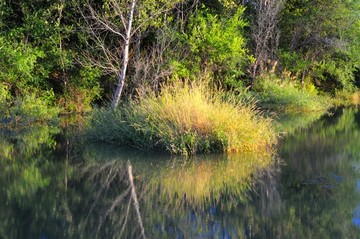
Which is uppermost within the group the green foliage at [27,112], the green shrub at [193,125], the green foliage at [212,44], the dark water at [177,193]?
the green foliage at [212,44]

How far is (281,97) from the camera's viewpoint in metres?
27.1

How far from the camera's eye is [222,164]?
12.1m

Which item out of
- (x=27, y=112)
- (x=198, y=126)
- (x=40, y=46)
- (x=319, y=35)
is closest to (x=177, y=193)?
(x=198, y=126)

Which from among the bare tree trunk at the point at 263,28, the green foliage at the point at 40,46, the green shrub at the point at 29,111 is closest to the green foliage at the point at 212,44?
the bare tree trunk at the point at 263,28

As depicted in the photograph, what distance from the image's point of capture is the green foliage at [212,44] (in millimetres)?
24594

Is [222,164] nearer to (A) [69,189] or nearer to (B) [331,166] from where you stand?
(B) [331,166]

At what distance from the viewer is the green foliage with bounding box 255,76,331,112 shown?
26.9 metres

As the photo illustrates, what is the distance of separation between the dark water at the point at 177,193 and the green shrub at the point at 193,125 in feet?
1.54

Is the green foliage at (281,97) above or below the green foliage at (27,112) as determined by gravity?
above

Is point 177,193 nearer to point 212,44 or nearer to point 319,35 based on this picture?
point 212,44

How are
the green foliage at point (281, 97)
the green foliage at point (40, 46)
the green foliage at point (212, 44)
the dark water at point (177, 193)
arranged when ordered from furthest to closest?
1. the green foliage at point (281, 97)
2. the green foliage at point (212, 44)
3. the green foliage at point (40, 46)
4. the dark water at point (177, 193)

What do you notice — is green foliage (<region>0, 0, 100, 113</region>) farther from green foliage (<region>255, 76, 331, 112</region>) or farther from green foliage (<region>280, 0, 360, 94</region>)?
green foliage (<region>280, 0, 360, 94</region>)

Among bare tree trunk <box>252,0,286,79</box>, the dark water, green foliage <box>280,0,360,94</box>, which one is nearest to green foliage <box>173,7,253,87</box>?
bare tree trunk <box>252,0,286,79</box>

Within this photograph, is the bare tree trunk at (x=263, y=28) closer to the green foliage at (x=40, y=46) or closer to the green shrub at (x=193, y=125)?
the green foliage at (x=40, y=46)
